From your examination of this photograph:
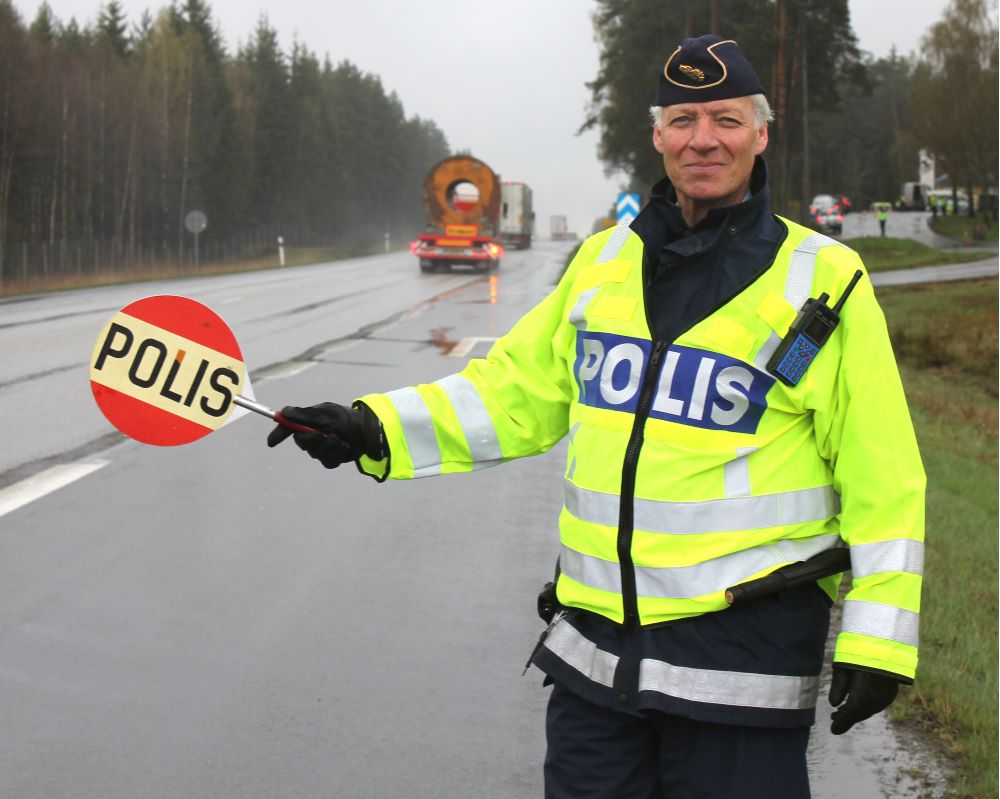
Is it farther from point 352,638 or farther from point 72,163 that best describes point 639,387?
point 72,163

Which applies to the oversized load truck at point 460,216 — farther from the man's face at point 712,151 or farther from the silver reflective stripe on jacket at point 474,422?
the man's face at point 712,151

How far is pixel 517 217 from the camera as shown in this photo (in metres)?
66.2

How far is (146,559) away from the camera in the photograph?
6895mm

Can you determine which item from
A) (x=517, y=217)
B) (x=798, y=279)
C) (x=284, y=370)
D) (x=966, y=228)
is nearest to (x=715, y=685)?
(x=798, y=279)

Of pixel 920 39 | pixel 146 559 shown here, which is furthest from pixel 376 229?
pixel 146 559

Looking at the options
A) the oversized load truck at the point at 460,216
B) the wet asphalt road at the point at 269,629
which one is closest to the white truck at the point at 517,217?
the oversized load truck at the point at 460,216

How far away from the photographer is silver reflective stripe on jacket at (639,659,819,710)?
8.89 ft

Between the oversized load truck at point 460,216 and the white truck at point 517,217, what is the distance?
20.9 m

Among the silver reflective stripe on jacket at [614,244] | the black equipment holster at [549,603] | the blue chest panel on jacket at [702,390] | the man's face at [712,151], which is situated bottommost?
the black equipment holster at [549,603]

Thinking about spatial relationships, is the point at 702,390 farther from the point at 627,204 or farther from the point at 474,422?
the point at 627,204

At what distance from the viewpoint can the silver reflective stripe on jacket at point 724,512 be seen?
272 centimetres

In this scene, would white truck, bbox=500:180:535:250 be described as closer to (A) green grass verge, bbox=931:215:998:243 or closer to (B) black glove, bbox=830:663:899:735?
(A) green grass verge, bbox=931:215:998:243

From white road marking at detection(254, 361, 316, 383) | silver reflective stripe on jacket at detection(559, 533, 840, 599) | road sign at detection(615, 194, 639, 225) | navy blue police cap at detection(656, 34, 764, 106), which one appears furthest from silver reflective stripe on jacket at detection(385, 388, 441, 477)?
road sign at detection(615, 194, 639, 225)

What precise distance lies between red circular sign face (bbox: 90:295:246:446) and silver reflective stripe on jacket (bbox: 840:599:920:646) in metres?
1.46
